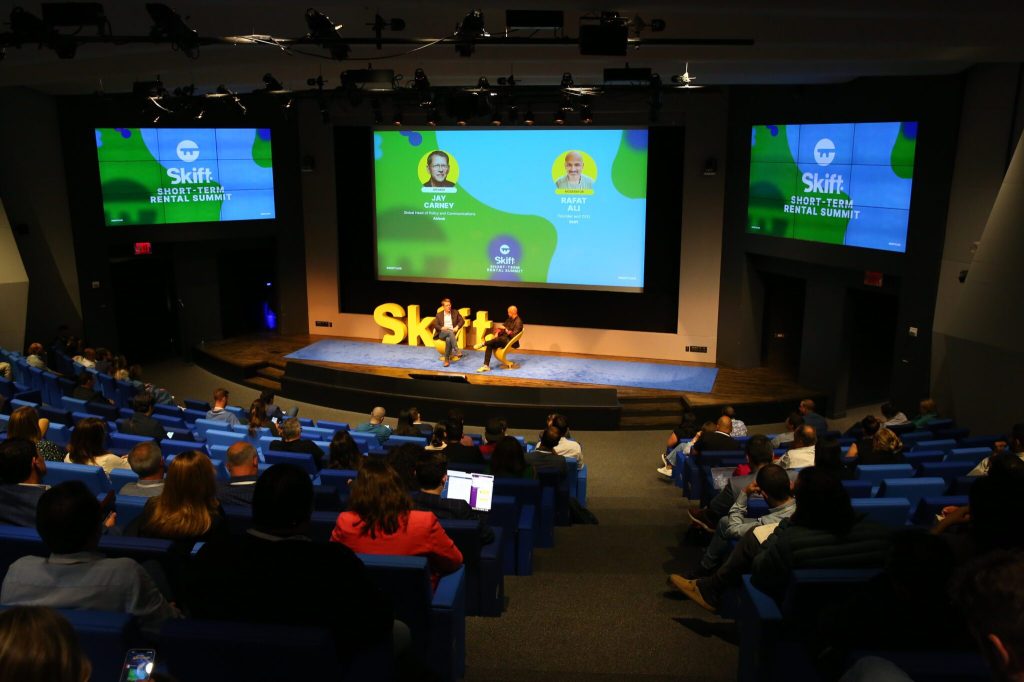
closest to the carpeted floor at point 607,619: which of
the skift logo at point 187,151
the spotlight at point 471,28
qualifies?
the spotlight at point 471,28

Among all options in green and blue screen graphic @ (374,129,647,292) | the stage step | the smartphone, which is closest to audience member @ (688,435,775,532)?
the smartphone

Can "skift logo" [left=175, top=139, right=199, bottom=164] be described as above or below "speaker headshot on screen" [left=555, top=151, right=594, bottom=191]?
above

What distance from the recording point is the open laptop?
5062 millimetres

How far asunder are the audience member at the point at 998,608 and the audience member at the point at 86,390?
889 cm

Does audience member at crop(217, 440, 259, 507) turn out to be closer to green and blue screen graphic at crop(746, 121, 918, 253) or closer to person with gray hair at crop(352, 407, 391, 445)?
person with gray hair at crop(352, 407, 391, 445)

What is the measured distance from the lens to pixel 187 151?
14125 mm

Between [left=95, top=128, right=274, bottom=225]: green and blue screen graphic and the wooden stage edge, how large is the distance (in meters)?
2.53

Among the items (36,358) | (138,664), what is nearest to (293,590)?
(138,664)

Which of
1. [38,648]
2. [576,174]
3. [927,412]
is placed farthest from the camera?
[576,174]

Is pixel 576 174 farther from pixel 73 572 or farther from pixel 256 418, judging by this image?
pixel 73 572

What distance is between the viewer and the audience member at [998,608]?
5.28 ft

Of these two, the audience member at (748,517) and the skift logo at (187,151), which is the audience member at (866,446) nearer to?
the audience member at (748,517)

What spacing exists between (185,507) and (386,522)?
30.7 inches

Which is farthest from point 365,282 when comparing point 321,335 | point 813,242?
point 813,242
